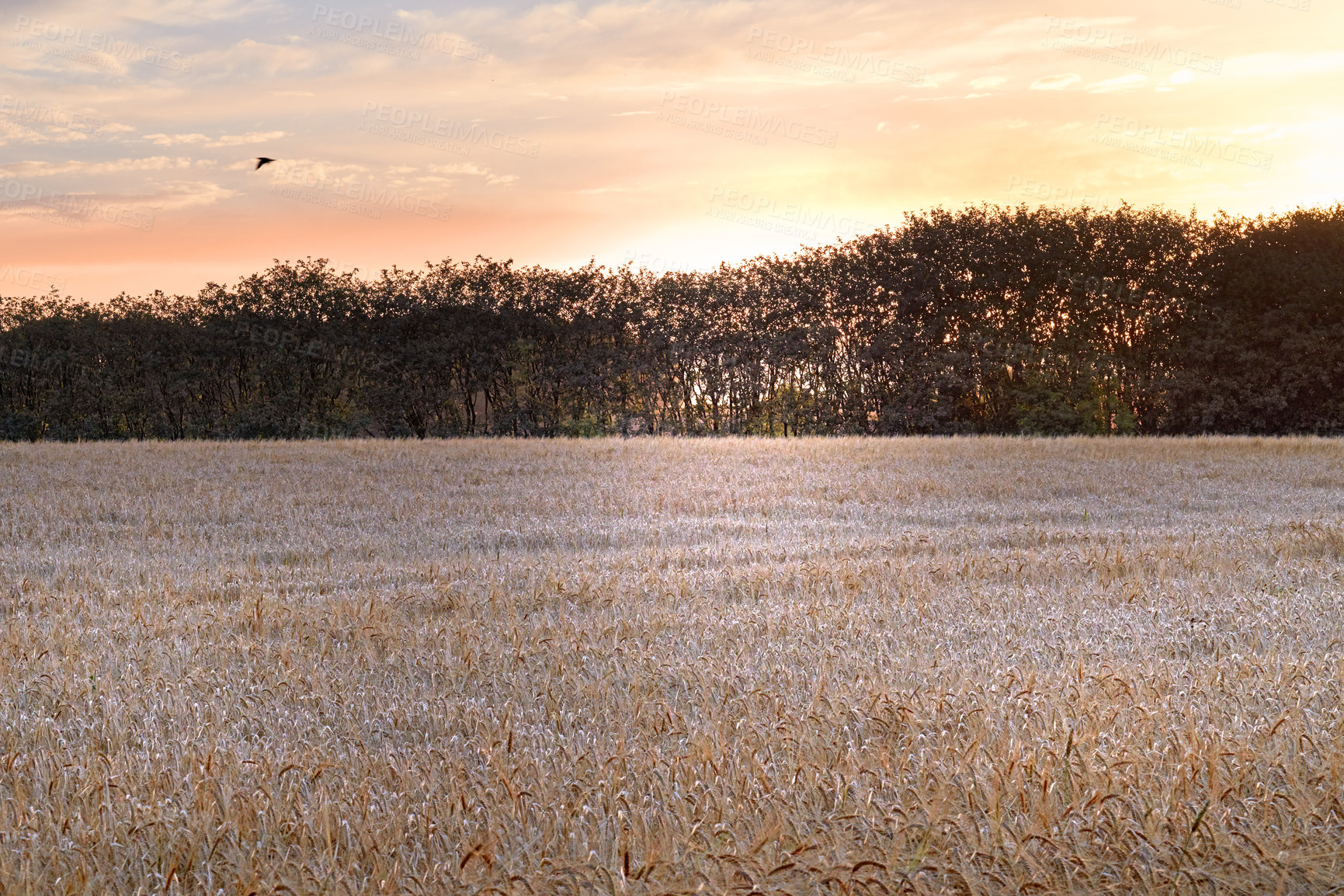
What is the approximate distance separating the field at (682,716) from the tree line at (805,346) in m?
23.8

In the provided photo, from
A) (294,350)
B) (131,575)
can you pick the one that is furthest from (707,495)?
(294,350)

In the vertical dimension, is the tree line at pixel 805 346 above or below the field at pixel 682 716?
above

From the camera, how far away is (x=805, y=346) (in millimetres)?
35469

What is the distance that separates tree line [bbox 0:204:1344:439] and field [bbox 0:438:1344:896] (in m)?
23.8

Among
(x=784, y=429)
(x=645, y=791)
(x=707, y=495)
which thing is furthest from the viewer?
(x=784, y=429)

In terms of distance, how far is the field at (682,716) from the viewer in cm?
337

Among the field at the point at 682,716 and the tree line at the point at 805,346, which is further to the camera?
the tree line at the point at 805,346

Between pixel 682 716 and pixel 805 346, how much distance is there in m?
31.4

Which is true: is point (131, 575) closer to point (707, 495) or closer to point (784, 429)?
point (707, 495)

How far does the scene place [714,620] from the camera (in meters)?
7.12

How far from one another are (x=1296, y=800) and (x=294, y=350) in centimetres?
3832

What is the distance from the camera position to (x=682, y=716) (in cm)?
470

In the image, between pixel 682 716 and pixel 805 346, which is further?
pixel 805 346

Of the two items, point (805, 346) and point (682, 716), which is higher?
point (805, 346)
